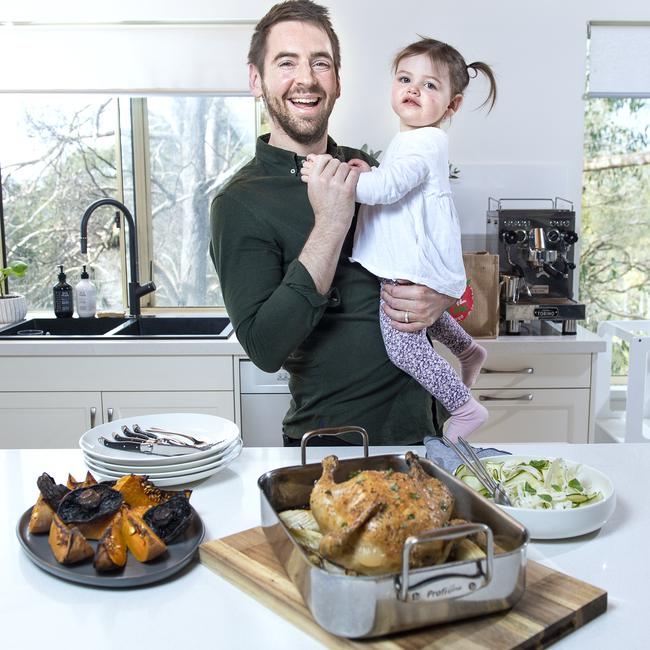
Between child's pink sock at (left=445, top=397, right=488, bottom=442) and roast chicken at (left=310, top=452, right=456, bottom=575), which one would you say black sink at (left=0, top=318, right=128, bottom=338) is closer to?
child's pink sock at (left=445, top=397, right=488, bottom=442)

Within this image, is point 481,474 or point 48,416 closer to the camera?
point 481,474

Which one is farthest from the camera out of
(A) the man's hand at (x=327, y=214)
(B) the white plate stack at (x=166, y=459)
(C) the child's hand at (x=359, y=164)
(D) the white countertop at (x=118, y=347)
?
(D) the white countertop at (x=118, y=347)

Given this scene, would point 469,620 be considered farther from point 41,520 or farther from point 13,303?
point 13,303

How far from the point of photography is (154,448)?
1.36 m

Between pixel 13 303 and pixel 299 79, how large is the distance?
2.02 metres

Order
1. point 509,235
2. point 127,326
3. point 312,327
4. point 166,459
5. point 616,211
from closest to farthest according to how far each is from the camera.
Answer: point 166,459 → point 312,327 → point 509,235 → point 127,326 → point 616,211

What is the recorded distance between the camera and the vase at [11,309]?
3.20m

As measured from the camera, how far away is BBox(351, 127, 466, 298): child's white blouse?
174cm

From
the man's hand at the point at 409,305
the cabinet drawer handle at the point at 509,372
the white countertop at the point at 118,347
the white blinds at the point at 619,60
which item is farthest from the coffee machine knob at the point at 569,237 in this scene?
the man's hand at the point at 409,305

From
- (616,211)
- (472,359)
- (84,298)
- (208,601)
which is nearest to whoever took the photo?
(208,601)

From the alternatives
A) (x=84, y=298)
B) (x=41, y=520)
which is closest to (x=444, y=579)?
(x=41, y=520)

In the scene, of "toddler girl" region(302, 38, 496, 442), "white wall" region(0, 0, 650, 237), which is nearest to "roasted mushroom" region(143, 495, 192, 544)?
"toddler girl" region(302, 38, 496, 442)

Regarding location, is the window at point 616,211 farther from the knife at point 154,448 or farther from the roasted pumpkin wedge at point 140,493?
the roasted pumpkin wedge at point 140,493

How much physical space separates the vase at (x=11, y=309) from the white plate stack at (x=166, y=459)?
197cm
